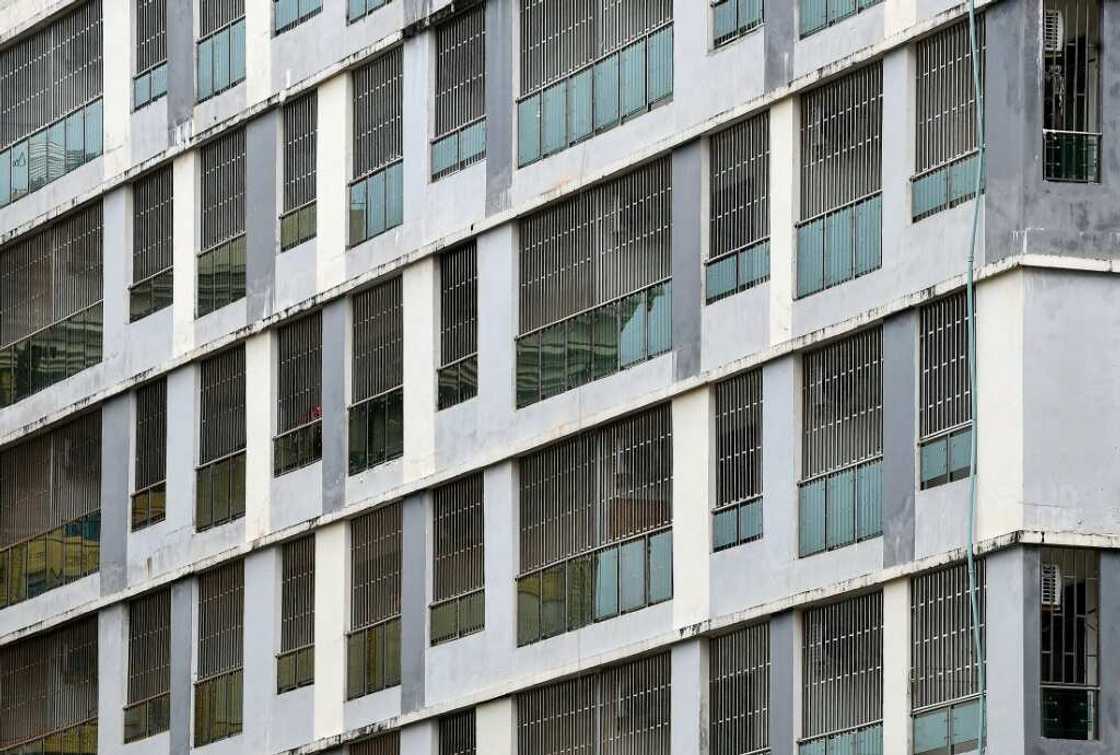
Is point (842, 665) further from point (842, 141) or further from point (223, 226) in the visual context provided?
point (223, 226)

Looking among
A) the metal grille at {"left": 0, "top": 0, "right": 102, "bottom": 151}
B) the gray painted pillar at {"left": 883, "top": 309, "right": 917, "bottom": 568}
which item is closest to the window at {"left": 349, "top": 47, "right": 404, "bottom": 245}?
the metal grille at {"left": 0, "top": 0, "right": 102, "bottom": 151}

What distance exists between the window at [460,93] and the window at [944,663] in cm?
875

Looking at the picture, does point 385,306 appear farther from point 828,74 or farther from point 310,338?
point 828,74

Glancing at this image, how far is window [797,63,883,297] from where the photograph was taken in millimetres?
40406

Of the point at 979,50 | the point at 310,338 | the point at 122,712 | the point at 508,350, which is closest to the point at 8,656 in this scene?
the point at 122,712

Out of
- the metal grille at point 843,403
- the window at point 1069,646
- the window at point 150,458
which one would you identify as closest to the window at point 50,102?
the window at point 150,458

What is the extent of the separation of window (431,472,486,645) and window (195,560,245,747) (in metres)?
3.49

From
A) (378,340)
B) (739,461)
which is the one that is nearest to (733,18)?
(739,461)

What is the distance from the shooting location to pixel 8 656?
52.0 metres

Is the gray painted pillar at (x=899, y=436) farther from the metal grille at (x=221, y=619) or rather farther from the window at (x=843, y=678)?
the metal grille at (x=221, y=619)

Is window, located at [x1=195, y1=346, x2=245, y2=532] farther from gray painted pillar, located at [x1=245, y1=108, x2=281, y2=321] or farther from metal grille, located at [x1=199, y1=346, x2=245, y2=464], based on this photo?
gray painted pillar, located at [x1=245, y1=108, x2=281, y2=321]

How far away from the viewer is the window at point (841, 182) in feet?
133

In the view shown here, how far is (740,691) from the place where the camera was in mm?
41188

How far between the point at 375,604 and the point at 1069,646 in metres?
10.3
